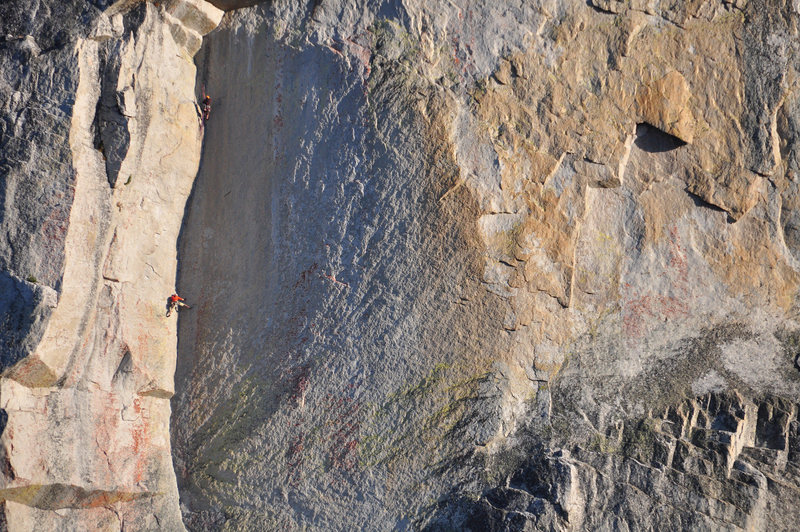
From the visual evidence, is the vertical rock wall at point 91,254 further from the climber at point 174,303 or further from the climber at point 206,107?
the climber at point 206,107

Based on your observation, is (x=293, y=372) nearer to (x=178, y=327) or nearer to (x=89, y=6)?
(x=178, y=327)

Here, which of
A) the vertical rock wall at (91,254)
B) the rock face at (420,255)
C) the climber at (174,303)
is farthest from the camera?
the climber at (174,303)

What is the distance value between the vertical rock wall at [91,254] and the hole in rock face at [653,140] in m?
4.10

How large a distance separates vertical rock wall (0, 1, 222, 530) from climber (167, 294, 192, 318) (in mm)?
84

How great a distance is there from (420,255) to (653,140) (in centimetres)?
232

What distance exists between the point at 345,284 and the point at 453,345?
1085 mm

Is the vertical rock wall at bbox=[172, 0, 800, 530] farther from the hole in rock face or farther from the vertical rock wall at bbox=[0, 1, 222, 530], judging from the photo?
the vertical rock wall at bbox=[0, 1, 222, 530]

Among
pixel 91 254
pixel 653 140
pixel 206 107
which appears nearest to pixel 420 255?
pixel 653 140

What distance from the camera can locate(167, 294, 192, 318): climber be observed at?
8172 millimetres

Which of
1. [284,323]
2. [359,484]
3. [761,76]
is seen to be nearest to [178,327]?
[284,323]

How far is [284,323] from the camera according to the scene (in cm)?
790

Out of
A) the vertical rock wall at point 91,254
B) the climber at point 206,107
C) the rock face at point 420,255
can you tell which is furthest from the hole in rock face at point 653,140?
the vertical rock wall at point 91,254

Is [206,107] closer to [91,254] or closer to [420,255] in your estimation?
[91,254]

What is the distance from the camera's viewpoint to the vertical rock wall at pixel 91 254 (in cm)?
717
